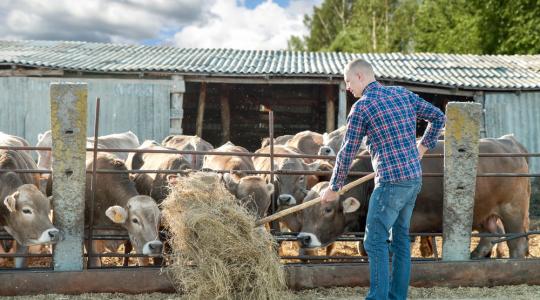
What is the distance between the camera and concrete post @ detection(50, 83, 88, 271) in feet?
19.3

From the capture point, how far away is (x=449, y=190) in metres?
6.38

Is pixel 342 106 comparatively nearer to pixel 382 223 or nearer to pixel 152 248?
pixel 152 248

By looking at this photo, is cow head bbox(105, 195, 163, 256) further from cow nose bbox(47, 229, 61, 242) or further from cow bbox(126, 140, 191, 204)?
cow nose bbox(47, 229, 61, 242)

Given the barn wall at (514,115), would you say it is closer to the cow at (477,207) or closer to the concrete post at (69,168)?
the cow at (477,207)

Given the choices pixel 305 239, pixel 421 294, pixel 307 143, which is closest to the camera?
pixel 421 294

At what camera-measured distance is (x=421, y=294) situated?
20.1ft

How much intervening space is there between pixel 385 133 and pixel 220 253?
5.74 feet

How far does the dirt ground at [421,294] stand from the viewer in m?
5.86

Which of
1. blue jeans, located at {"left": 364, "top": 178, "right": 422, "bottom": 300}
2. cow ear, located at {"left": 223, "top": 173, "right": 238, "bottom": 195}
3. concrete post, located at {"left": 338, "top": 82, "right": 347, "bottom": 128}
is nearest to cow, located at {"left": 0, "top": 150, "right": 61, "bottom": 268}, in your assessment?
cow ear, located at {"left": 223, "top": 173, "right": 238, "bottom": 195}

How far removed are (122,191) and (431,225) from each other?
3.61m

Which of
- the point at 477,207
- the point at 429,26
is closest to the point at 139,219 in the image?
the point at 477,207

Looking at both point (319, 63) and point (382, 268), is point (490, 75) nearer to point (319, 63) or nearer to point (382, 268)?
point (319, 63)

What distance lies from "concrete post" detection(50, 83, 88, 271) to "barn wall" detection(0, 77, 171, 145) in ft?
30.2

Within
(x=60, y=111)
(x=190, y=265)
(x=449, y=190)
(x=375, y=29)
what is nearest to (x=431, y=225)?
(x=449, y=190)
